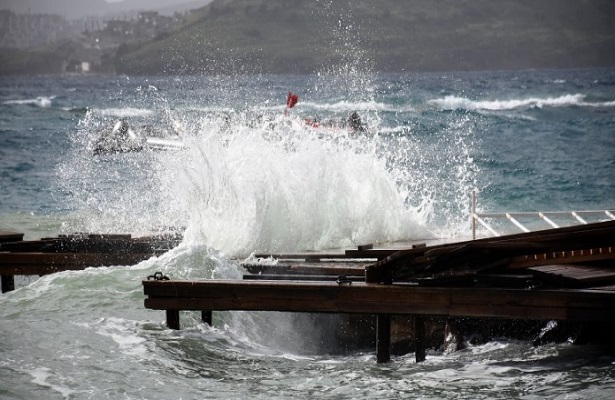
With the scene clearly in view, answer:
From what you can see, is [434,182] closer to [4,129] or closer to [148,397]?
[148,397]

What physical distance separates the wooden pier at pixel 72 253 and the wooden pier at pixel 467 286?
3722 mm

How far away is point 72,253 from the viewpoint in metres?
15.7

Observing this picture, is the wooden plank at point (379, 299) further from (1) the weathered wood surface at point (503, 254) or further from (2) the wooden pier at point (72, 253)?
(2) the wooden pier at point (72, 253)

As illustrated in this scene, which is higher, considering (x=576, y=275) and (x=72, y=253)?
(x=72, y=253)

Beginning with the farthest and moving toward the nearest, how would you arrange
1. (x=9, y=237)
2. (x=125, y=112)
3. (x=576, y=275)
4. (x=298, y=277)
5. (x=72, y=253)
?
(x=125, y=112) → (x=9, y=237) → (x=72, y=253) → (x=298, y=277) → (x=576, y=275)

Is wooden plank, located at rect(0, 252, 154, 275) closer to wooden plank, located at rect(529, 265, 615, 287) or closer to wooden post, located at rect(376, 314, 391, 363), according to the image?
wooden post, located at rect(376, 314, 391, 363)

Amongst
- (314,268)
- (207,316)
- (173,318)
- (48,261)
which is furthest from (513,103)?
(173,318)

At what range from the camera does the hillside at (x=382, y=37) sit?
554 ft

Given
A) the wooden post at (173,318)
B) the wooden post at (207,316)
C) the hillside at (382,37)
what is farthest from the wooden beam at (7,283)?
the hillside at (382,37)

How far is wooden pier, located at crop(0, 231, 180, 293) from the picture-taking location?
15477 millimetres

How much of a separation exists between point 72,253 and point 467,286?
6.44 meters

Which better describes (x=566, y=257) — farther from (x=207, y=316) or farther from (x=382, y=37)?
(x=382, y=37)

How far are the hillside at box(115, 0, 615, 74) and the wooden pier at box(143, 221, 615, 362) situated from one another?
502ft

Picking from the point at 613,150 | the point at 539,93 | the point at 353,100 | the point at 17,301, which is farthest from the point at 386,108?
the point at 17,301
